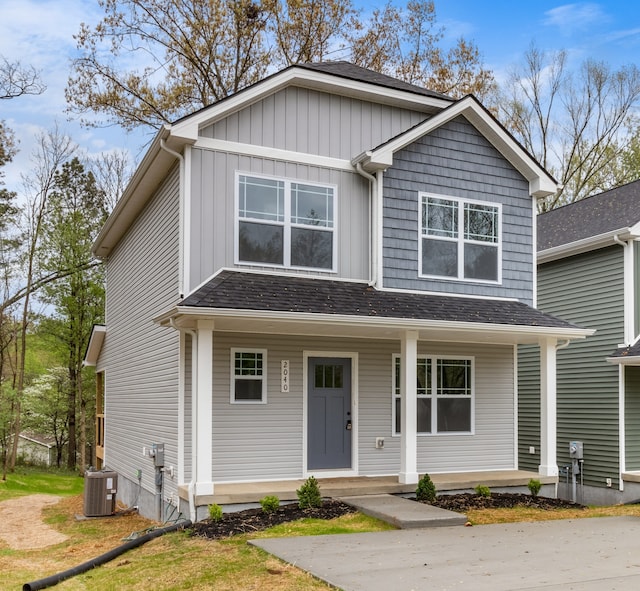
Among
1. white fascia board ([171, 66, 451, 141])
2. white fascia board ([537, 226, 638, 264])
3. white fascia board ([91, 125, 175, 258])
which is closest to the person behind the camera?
white fascia board ([171, 66, 451, 141])

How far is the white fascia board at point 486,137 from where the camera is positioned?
37.6 feet

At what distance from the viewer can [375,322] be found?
10.1 metres

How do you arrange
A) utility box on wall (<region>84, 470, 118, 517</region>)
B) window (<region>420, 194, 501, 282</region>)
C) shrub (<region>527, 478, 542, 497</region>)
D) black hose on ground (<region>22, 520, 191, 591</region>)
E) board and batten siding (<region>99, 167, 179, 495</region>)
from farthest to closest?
utility box on wall (<region>84, 470, 118, 517</region>), window (<region>420, 194, 501, 282</region>), shrub (<region>527, 478, 542, 497</region>), board and batten siding (<region>99, 167, 179, 495</region>), black hose on ground (<region>22, 520, 191, 591</region>)

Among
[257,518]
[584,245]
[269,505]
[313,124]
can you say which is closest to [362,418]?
[269,505]

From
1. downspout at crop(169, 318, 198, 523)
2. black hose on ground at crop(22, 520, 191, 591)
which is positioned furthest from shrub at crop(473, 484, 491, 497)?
black hose on ground at crop(22, 520, 191, 591)

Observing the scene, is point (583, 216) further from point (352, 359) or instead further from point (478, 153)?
point (352, 359)

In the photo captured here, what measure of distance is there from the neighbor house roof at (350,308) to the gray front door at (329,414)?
91cm

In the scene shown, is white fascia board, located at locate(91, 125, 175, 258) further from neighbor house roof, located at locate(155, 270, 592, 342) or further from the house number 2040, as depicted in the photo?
the house number 2040

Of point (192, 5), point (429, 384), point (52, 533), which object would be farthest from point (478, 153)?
point (192, 5)

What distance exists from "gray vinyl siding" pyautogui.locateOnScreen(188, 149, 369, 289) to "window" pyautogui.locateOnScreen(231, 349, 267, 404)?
4.31 ft

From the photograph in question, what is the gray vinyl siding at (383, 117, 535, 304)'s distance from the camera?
11.8 metres

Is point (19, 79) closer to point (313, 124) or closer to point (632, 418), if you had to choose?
point (313, 124)

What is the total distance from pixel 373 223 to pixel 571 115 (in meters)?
17.9

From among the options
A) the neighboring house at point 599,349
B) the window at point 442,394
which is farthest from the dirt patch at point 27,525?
the neighboring house at point 599,349
